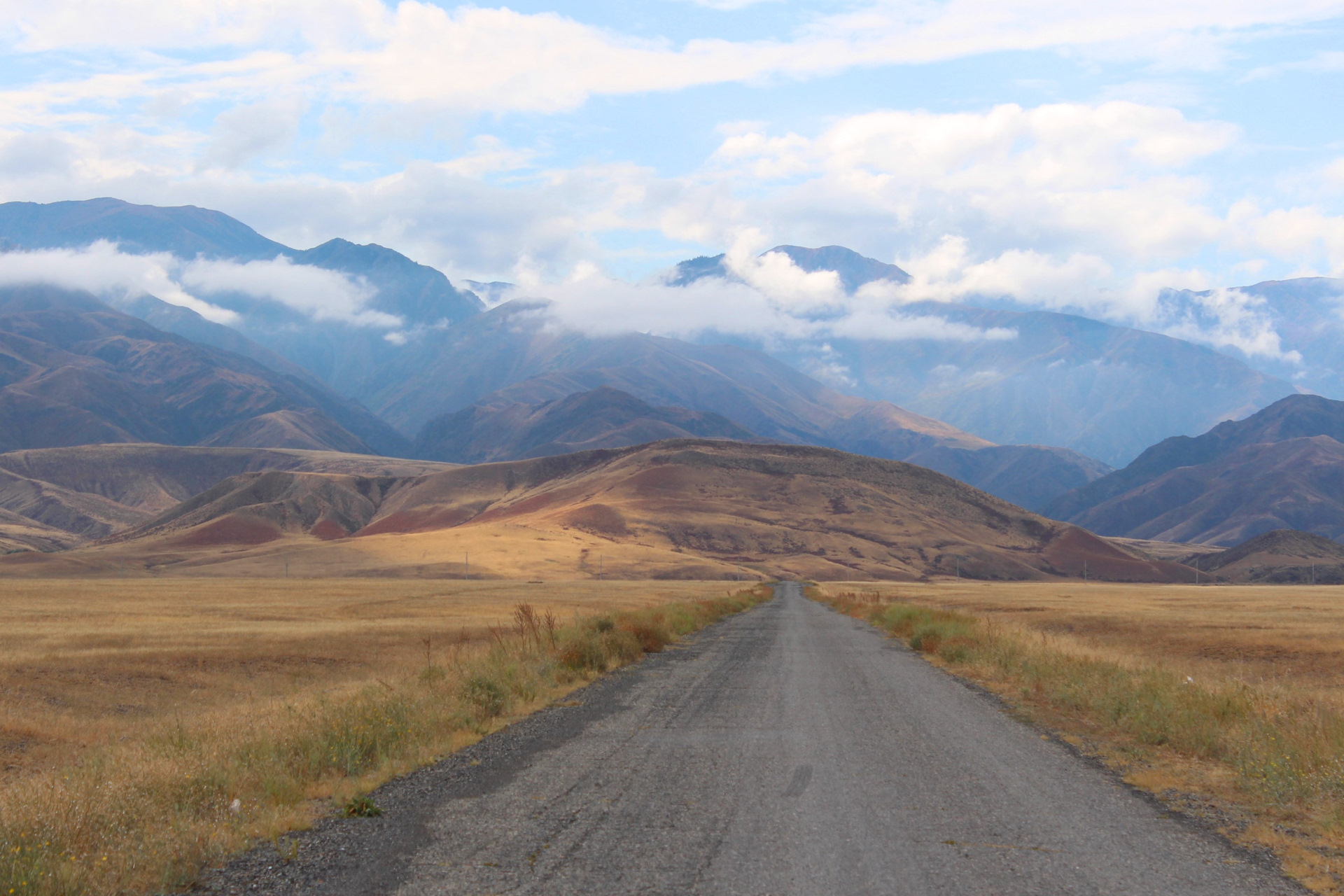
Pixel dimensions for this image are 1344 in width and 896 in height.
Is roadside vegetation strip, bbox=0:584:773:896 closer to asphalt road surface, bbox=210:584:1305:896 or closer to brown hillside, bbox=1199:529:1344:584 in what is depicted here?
asphalt road surface, bbox=210:584:1305:896

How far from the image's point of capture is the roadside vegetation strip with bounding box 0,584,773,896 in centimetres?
752

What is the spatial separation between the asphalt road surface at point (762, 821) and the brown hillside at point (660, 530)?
97.0 m

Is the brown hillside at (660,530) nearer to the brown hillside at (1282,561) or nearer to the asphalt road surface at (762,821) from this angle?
the brown hillside at (1282,561)

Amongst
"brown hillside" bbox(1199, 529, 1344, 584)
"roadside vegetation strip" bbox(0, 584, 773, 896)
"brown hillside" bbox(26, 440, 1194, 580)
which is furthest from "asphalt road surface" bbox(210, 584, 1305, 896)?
"brown hillside" bbox(1199, 529, 1344, 584)

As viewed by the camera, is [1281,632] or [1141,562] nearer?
[1281,632]

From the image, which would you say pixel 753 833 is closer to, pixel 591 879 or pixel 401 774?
pixel 591 879

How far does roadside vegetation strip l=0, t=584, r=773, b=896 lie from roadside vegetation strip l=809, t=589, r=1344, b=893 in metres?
8.74

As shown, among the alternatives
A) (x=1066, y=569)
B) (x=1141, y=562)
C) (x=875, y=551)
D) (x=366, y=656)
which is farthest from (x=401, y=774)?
(x=1141, y=562)

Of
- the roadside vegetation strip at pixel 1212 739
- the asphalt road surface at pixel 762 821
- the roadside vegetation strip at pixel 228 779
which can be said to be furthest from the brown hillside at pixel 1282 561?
the roadside vegetation strip at pixel 228 779

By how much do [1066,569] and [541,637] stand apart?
487 ft

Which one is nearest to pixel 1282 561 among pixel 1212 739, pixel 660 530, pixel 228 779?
pixel 660 530

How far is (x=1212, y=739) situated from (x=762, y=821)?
24.2 feet

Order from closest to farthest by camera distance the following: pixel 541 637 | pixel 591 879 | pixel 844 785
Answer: pixel 591 879
pixel 844 785
pixel 541 637

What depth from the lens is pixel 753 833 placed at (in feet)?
28.6
